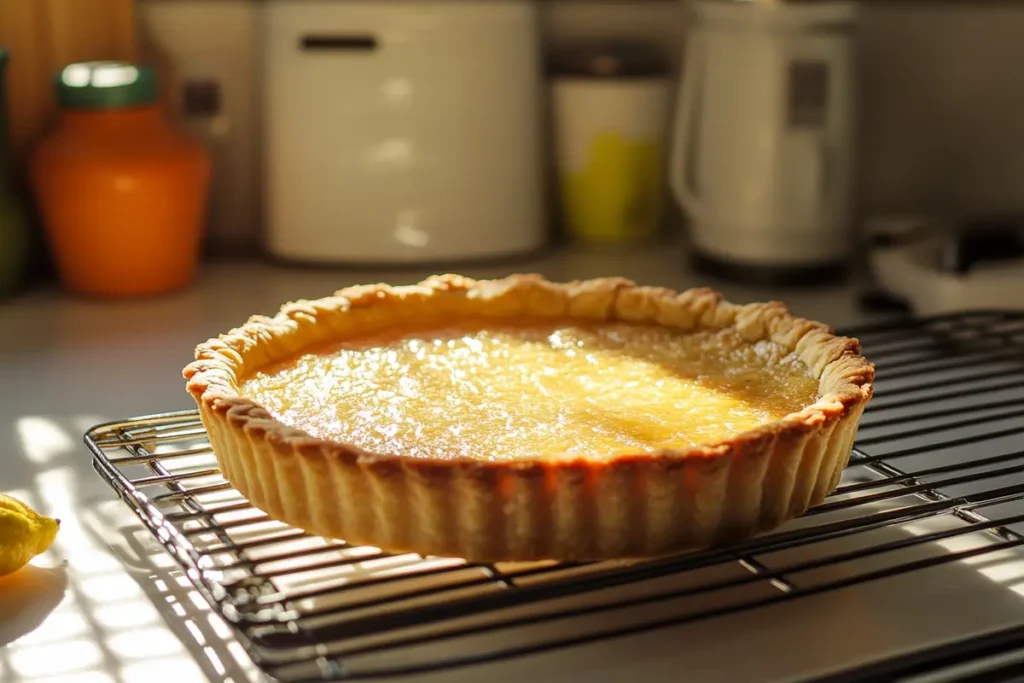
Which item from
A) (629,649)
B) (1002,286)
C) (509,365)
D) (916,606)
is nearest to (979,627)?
(916,606)

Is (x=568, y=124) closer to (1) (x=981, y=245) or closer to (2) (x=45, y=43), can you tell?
(1) (x=981, y=245)

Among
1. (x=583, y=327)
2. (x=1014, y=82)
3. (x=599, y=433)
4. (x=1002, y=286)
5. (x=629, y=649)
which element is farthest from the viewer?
(x=1014, y=82)

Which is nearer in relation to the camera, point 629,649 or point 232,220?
point 629,649

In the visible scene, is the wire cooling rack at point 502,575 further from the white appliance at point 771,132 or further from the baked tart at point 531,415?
the white appliance at point 771,132

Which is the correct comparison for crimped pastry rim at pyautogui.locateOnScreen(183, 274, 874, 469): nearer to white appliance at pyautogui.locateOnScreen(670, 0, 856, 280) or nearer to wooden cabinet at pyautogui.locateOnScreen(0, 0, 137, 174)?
white appliance at pyautogui.locateOnScreen(670, 0, 856, 280)

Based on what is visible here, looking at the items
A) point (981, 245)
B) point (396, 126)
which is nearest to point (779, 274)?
point (981, 245)

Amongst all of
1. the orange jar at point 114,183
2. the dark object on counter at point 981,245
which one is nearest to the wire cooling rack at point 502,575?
the dark object on counter at point 981,245

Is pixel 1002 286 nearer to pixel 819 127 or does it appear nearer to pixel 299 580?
pixel 819 127
